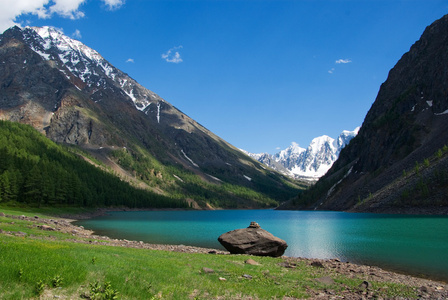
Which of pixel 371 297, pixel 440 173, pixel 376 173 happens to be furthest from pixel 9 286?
pixel 376 173

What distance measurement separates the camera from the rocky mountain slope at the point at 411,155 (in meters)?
106

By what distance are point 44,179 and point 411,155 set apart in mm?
154165

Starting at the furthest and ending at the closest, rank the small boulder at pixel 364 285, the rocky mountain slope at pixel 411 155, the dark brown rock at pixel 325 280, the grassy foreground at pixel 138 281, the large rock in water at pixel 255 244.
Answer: the rocky mountain slope at pixel 411 155
the large rock in water at pixel 255 244
the dark brown rock at pixel 325 280
the small boulder at pixel 364 285
the grassy foreground at pixel 138 281

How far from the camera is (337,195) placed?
586 feet

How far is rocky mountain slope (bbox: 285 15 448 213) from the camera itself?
106m

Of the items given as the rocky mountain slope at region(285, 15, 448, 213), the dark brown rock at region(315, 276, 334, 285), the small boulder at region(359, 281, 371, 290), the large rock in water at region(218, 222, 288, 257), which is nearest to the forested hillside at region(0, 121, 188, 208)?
the large rock in water at region(218, 222, 288, 257)

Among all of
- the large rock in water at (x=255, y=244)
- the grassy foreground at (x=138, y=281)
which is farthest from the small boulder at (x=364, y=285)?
the large rock in water at (x=255, y=244)

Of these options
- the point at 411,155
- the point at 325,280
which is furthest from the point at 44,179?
the point at 411,155

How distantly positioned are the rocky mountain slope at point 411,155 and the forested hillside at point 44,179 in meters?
124

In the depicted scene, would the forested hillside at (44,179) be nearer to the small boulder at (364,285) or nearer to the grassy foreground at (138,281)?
the grassy foreground at (138,281)

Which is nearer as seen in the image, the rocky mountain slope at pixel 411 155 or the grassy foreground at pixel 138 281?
the grassy foreground at pixel 138 281

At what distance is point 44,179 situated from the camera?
95562 mm

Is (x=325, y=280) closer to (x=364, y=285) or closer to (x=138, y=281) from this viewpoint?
(x=364, y=285)

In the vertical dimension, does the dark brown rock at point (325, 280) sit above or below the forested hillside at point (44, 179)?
below
